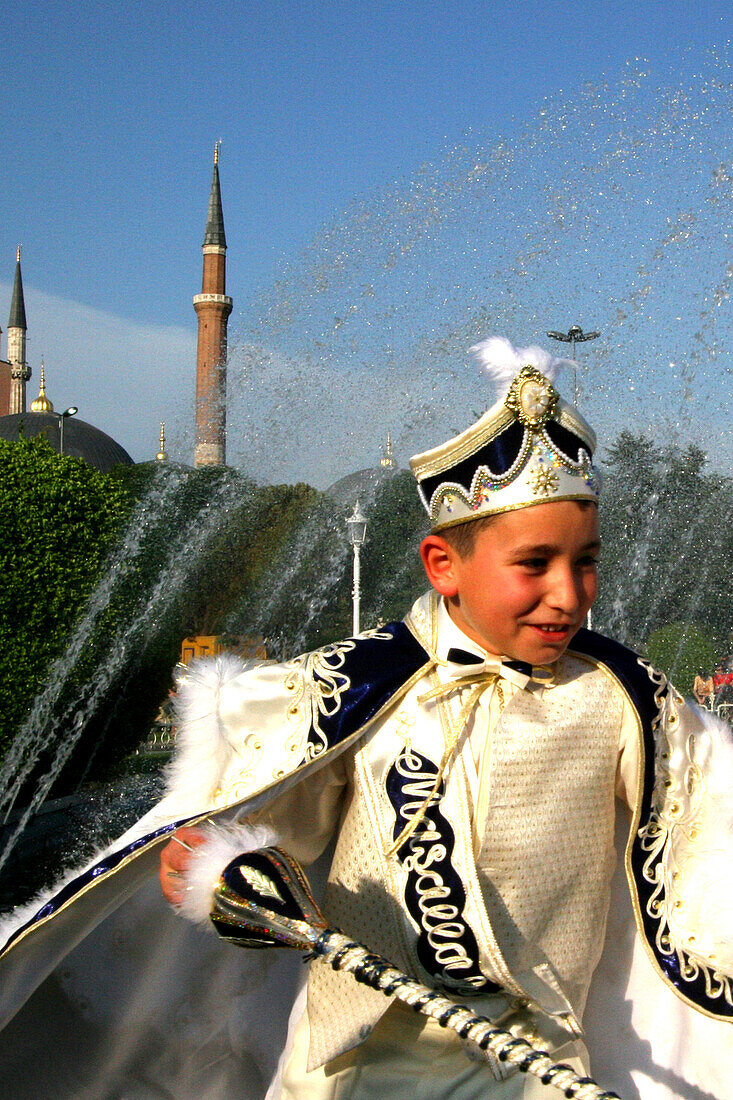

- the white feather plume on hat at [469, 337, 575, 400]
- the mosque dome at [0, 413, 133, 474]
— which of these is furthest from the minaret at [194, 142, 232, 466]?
the white feather plume on hat at [469, 337, 575, 400]

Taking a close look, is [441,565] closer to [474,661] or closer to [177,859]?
[474,661]

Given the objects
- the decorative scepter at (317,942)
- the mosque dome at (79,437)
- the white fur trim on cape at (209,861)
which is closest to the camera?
the decorative scepter at (317,942)

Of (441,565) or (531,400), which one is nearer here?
(531,400)

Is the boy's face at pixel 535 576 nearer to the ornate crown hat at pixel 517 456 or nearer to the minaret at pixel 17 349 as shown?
the ornate crown hat at pixel 517 456

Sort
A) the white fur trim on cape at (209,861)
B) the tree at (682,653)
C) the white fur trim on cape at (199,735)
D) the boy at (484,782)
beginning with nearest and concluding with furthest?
the white fur trim on cape at (209,861)
the boy at (484,782)
the white fur trim on cape at (199,735)
the tree at (682,653)

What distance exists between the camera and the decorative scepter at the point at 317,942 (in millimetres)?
1721

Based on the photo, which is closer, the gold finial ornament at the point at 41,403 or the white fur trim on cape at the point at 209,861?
the white fur trim on cape at the point at 209,861

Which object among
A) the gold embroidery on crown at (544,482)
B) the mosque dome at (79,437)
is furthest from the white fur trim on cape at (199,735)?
the mosque dome at (79,437)

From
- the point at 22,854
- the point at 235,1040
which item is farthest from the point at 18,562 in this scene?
the point at 235,1040

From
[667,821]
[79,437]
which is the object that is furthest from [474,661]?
[79,437]

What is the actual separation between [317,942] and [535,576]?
803mm

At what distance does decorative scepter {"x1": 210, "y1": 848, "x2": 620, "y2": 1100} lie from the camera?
1721mm

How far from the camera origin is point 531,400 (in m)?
2.21

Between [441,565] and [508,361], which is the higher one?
[508,361]
